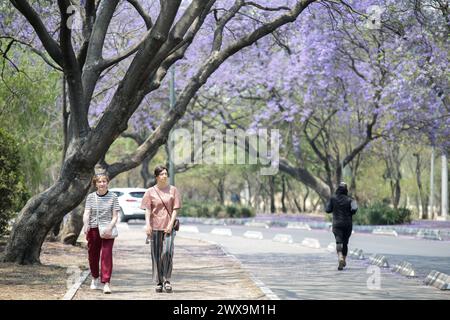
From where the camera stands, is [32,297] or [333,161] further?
[333,161]

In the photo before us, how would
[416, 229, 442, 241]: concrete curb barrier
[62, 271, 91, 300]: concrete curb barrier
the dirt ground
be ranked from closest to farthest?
[62, 271, 91, 300]: concrete curb barrier < the dirt ground < [416, 229, 442, 241]: concrete curb barrier

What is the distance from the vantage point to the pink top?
545 inches

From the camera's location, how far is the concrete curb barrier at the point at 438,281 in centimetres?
1482

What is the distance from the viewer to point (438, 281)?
1515cm

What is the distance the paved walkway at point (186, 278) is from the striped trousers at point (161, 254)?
0.93 feet

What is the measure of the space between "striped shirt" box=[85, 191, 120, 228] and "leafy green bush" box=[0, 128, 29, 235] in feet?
22.0

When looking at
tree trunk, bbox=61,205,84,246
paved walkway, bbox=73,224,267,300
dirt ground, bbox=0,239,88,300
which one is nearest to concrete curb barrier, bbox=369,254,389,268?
paved walkway, bbox=73,224,267,300

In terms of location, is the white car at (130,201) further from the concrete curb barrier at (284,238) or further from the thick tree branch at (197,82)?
the thick tree branch at (197,82)

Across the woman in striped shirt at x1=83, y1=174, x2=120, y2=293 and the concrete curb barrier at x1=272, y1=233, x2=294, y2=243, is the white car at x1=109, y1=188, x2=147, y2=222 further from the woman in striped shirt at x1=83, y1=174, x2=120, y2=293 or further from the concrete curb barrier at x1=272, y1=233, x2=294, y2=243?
the woman in striped shirt at x1=83, y1=174, x2=120, y2=293

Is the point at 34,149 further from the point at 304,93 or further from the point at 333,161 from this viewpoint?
the point at 333,161

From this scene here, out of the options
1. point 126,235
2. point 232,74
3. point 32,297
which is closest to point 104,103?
point 126,235

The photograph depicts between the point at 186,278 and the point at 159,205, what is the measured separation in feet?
10.9
